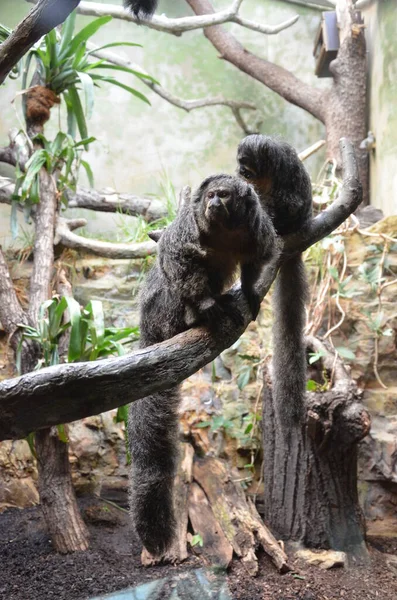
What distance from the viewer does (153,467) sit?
7.75 feet

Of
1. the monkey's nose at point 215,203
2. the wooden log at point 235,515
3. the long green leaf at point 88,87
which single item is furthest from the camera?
the long green leaf at point 88,87

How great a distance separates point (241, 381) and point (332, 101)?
10.8 feet

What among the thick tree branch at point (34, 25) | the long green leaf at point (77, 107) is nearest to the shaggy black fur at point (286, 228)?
the thick tree branch at point (34, 25)

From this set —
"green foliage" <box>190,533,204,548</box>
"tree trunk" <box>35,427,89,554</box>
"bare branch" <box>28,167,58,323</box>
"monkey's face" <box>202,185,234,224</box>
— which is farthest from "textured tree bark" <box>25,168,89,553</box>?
"monkey's face" <box>202,185,234,224</box>

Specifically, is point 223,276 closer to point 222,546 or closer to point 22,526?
point 222,546

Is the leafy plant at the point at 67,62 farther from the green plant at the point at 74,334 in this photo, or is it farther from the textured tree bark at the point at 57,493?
the textured tree bark at the point at 57,493

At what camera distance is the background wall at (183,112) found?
6.11 metres

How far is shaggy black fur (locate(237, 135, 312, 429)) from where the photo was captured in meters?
2.58

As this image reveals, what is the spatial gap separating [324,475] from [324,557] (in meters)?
0.47

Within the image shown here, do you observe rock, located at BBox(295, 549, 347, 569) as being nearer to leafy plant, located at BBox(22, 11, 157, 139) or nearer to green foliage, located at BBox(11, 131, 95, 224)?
green foliage, located at BBox(11, 131, 95, 224)

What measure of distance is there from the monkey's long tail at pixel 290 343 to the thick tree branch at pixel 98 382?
0.82 meters

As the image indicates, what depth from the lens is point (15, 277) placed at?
4.75m

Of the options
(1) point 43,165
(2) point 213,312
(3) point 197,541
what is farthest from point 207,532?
(1) point 43,165

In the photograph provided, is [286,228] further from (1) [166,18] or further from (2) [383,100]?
(2) [383,100]
